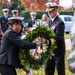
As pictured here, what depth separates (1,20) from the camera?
592 inches

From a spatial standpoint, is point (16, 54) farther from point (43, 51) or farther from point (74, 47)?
point (74, 47)

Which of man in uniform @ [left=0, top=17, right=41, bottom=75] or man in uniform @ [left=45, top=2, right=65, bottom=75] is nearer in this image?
man in uniform @ [left=0, top=17, right=41, bottom=75]

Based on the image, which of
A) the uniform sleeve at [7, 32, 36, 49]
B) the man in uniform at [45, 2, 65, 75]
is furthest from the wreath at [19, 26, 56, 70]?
the man in uniform at [45, 2, 65, 75]

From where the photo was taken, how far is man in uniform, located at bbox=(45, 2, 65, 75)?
7.10m

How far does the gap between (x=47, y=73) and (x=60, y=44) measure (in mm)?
735

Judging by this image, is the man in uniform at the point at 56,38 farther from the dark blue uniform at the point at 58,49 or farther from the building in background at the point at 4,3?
the building in background at the point at 4,3

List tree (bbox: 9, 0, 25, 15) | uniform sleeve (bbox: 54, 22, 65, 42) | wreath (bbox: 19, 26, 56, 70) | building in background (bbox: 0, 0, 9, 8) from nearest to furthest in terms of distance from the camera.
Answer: wreath (bbox: 19, 26, 56, 70) < uniform sleeve (bbox: 54, 22, 65, 42) < tree (bbox: 9, 0, 25, 15) < building in background (bbox: 0, 0, 9, 8)

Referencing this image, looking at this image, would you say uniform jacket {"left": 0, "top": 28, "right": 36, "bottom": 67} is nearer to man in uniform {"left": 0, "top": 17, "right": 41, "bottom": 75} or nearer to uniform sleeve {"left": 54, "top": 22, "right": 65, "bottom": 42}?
man in uniform {"left": 0, "top": 17, "right": 41, "bottom": 75}

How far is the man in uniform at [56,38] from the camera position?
7105 millimetres

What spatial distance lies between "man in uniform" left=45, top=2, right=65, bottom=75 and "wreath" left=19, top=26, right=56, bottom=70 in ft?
1.19

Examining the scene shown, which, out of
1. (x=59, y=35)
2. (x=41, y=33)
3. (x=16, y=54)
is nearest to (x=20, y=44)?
(x=16, y=54)

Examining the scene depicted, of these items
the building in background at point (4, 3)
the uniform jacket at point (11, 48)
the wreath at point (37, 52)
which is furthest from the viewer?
the building in background at point (4, 3)

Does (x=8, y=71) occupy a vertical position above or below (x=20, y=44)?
below

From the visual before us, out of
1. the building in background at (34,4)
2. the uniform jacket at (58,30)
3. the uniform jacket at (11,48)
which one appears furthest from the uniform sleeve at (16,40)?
the building in background at (34,4)
